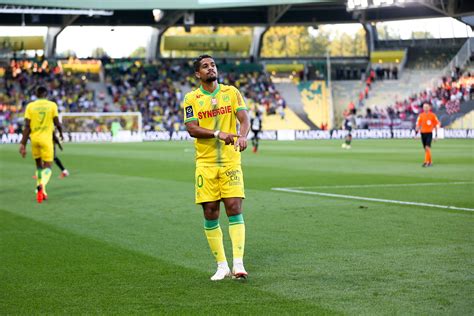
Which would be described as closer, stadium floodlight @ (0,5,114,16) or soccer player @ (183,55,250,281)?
soccer player @ (183,55,250,281)

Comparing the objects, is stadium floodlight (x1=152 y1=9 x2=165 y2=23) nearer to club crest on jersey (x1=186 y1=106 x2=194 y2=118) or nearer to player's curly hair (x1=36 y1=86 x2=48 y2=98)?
player's curly hair (x1=36 y1=86 x2=48 y2=98)

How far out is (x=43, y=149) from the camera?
648 inches

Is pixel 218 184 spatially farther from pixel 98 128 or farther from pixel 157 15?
pixel 157 15

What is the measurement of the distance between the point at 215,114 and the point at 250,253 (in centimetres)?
219

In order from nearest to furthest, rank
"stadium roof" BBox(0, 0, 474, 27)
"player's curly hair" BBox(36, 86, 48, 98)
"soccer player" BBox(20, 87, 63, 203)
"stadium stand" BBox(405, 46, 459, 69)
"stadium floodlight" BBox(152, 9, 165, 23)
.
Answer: "player's curly hair" BBox(36, 86, 48, 98)
"soccer player" BBox(20, 87, 63, 203)
"stadium roof" BBox(0, 0, 474, 27)
"stadium floodlight" BBox(152, 9, 165, 23)
"stadium stand" BBox(405, 46, 459, 69)

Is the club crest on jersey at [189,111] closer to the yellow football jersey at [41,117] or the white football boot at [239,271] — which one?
the white football boot at [239,271]

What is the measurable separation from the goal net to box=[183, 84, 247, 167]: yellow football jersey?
5136 cm

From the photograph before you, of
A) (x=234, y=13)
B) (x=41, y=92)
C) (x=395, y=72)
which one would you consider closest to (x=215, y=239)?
(x=41, y=92)

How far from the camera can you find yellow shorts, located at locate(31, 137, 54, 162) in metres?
16.3


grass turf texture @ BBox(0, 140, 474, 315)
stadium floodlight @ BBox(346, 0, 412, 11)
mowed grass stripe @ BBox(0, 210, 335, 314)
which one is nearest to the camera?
mowed grass stripe @ BBox(0, 210, 335, 314)

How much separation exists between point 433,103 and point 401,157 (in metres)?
34.2

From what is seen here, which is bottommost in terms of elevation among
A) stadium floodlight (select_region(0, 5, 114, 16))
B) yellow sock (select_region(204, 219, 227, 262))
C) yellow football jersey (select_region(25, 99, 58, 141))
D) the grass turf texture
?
the grass turf texture

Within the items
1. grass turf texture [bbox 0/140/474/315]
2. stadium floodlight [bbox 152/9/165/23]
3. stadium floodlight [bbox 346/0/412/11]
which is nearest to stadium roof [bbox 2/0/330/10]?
stadium floodlight [bbox 346/0/412/11]

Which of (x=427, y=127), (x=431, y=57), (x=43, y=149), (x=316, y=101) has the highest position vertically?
(x=431, y=57)
